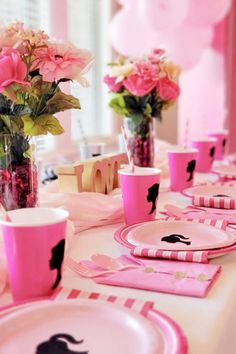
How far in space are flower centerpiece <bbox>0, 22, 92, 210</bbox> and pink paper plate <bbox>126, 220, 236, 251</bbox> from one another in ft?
0.77

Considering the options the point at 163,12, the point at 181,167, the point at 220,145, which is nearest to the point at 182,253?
the point at 181,167

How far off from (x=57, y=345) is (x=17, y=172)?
1.62 ft

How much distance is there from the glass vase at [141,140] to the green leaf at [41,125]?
62cm

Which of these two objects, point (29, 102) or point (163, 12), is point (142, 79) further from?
point (163, 12)

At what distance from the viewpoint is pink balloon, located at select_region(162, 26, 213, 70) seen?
98.7 inches

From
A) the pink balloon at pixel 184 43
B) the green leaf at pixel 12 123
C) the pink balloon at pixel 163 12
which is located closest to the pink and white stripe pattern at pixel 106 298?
the green leaf at pixel 12 123

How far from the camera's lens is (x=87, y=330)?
0.59m

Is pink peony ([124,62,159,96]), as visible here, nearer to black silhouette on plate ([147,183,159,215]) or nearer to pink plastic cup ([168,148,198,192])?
pink plastic cup ([168,148,198,192])

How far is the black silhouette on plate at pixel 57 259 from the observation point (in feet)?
2.26

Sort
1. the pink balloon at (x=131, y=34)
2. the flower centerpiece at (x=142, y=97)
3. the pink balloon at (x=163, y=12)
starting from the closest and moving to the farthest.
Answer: the flower centerpiece at (x=142, y=97) → the pink balloon at (x=163, y=12) → the pink balloon at (x=131, y=34)

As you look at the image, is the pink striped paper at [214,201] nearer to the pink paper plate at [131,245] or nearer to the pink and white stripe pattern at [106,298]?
the pink paper plate at [131,245]

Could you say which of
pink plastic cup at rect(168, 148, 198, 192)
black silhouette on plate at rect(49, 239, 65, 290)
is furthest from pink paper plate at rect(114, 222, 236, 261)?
pink plastic cup at rect(168, 148, 198, 192)

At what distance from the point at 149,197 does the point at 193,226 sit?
0.12 m

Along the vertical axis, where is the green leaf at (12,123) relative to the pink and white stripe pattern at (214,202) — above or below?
above
